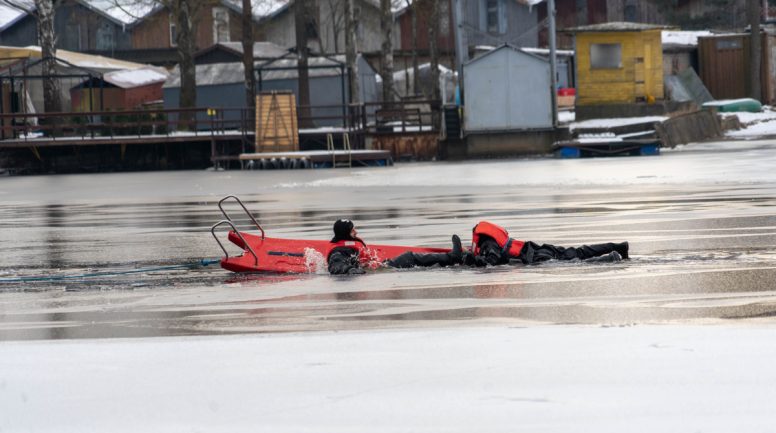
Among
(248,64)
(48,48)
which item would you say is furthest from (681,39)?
(48,48)

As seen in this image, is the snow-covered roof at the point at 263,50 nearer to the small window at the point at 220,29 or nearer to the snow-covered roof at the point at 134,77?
the snow-covered roof at the point at 134,77

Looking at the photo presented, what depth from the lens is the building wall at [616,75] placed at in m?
43.9

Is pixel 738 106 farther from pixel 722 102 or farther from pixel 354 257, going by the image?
pixel 354 257

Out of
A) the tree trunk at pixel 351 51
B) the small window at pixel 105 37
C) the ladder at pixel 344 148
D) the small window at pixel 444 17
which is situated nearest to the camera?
the ladder at pixel 344 148

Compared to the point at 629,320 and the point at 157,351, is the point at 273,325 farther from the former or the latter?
the point at 629,320

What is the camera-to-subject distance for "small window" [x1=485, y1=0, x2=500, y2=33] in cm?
7762

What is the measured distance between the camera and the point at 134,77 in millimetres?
66375

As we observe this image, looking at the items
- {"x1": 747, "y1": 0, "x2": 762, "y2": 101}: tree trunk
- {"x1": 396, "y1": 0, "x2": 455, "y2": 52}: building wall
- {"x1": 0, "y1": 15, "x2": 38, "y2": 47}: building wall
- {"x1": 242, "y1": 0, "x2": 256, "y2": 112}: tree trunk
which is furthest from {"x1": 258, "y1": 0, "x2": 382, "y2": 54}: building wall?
{"x1": 242, "y1": 0, "x2": 256, "y2": 112}: tree trunk

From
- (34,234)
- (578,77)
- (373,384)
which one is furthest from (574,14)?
(373,384)

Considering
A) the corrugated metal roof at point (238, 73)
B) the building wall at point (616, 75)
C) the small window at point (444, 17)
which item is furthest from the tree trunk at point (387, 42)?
the small window at point (444, 17)

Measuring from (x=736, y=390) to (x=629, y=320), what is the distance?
6.86 ft

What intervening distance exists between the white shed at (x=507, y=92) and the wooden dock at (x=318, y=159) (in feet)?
12.5

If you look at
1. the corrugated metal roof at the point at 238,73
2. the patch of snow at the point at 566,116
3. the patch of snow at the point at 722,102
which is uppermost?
the corrugated metal roof at the point at 238,73

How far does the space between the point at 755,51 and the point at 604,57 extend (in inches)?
474
